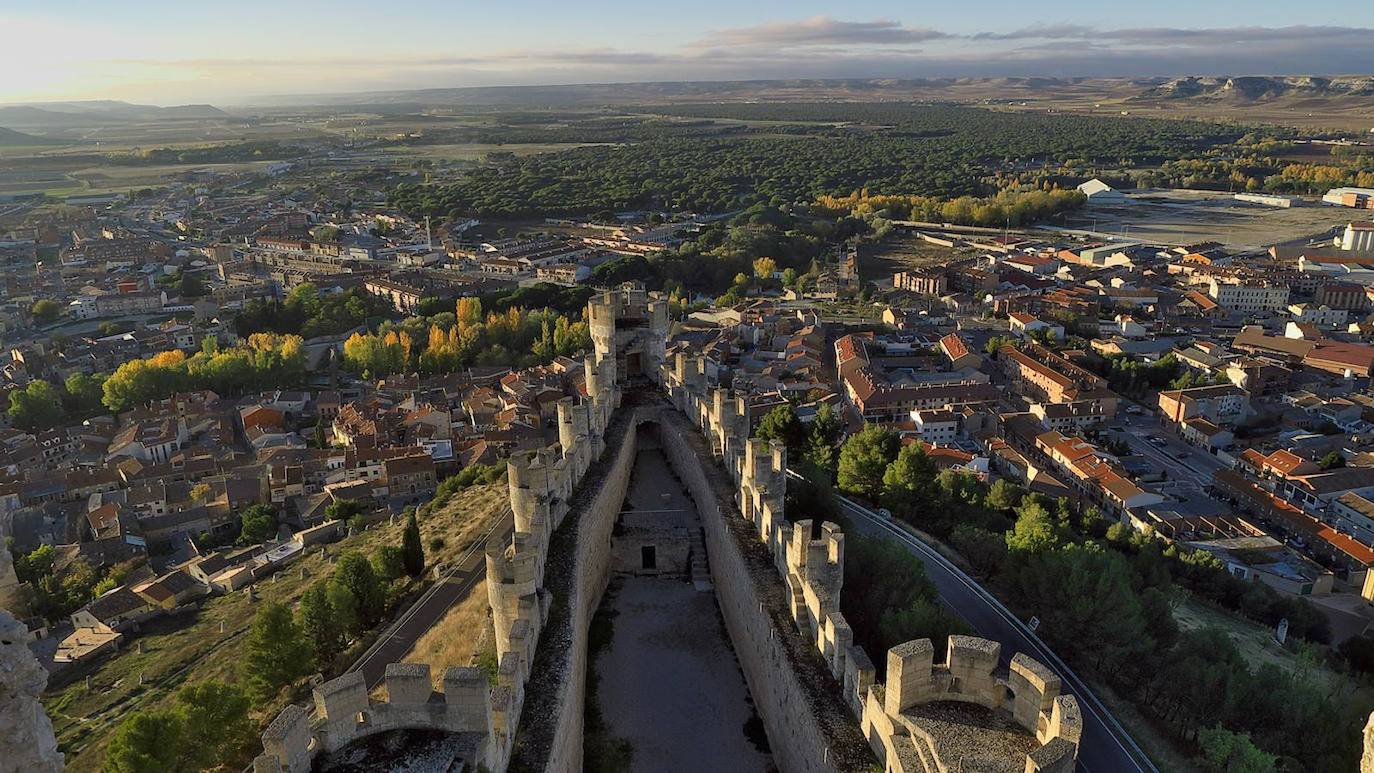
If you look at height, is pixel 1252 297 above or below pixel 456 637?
below

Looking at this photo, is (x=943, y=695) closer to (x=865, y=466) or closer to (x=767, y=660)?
(x=767, y=660)

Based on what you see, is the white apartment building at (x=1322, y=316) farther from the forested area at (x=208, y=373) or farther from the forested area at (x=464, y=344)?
the forested area at (x=208, y=373)

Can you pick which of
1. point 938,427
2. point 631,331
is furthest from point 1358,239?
point 631,331

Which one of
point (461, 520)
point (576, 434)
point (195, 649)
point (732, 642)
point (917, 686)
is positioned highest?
point (576, 434)

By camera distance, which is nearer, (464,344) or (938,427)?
(938,427)

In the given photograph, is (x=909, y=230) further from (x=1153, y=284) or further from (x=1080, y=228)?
(x=1153, y=284)

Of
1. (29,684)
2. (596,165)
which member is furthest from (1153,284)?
(596,165)

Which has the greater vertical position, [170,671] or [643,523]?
[643,523]
